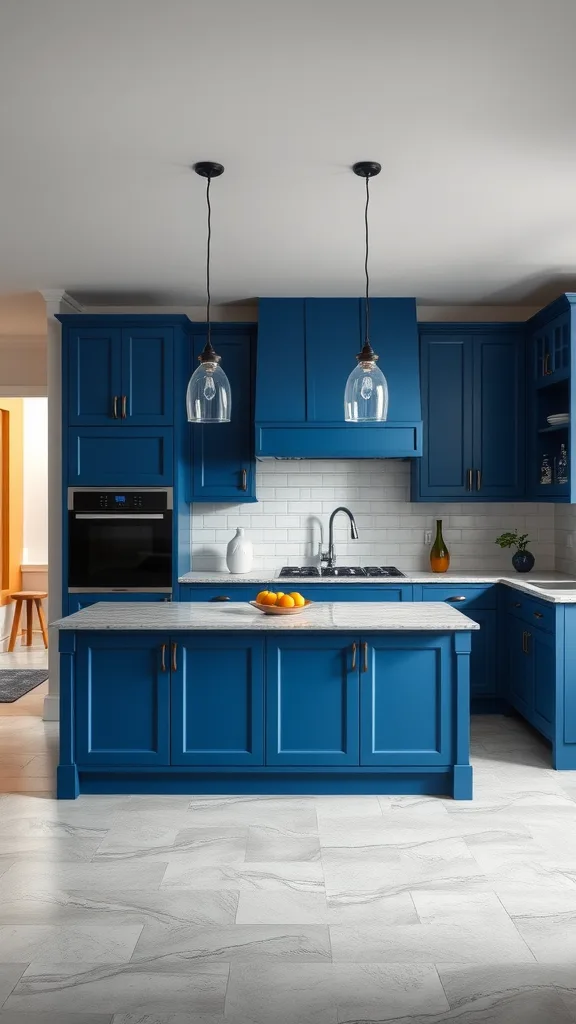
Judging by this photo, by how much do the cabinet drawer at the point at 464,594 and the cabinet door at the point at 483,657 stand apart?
0.05 metres

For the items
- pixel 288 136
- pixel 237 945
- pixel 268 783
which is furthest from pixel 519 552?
pixel 237 945

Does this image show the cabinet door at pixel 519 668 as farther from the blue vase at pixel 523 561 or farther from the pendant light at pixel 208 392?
the pendant light at pixel 208 392

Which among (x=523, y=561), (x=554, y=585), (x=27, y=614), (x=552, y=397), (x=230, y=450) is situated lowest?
(x=27, y=614)

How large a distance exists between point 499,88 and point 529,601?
2.97 metres

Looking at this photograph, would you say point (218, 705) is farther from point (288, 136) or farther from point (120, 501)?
point (288, 136)

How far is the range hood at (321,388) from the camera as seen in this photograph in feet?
17.8

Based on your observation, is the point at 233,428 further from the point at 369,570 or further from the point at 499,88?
the point at 499,88

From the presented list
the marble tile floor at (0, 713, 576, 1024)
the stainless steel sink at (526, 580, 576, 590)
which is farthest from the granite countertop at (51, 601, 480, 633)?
the stainless steel sink at (526, 580, 576, 590)

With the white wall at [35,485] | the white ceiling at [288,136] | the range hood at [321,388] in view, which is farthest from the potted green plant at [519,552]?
the white wall at [35,485]

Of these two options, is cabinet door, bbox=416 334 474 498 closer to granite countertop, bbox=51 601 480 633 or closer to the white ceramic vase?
the white ceramic vase

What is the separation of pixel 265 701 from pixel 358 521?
2334 mm

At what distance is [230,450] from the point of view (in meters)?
5.72

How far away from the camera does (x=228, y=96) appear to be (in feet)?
9.29

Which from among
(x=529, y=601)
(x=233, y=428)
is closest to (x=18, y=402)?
(x=233, y=428)
